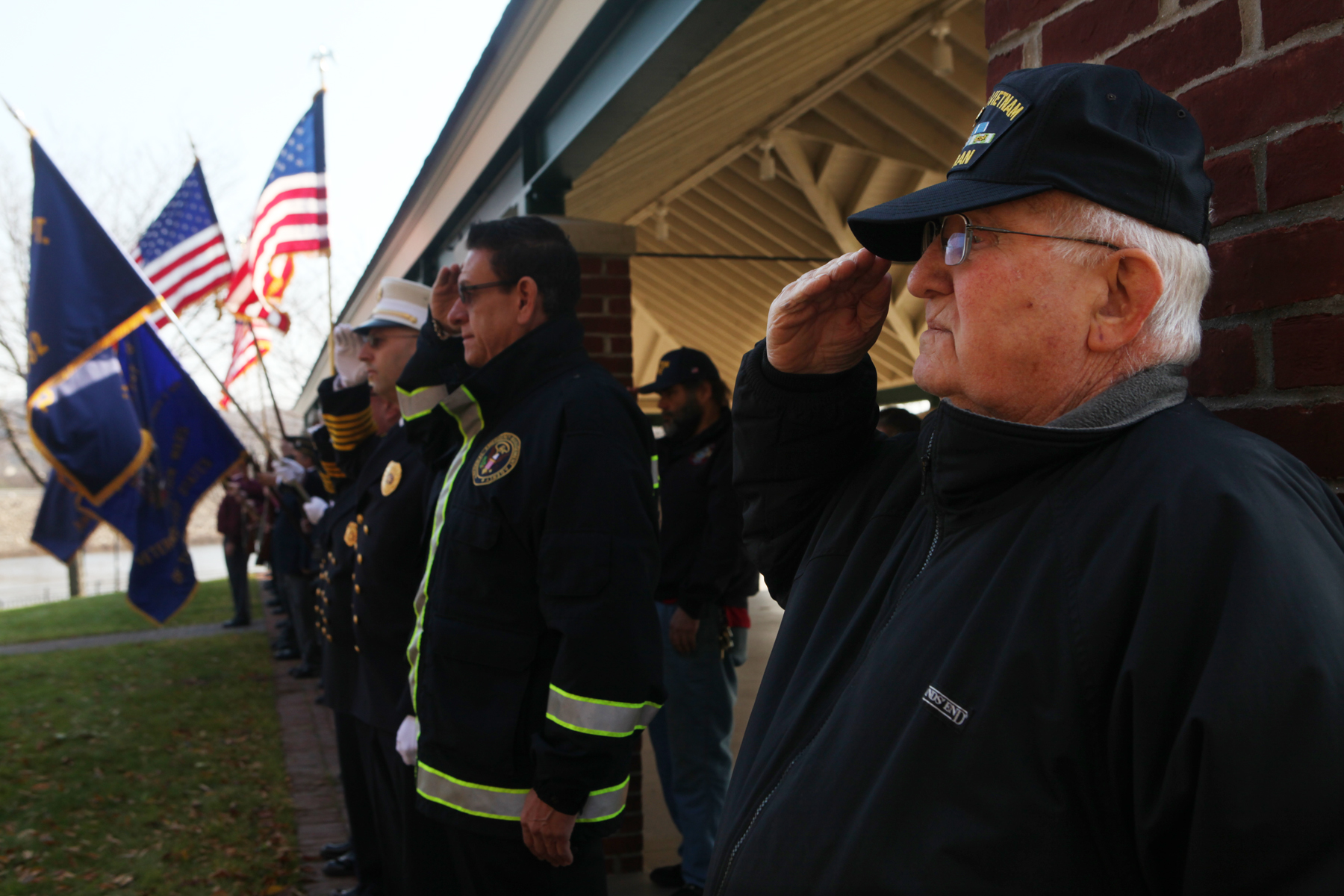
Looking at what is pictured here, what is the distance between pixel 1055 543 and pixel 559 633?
1624 millimetres

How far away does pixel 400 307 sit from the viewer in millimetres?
3881

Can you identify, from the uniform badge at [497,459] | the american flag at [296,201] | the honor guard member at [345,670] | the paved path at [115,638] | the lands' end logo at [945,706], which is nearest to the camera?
the lands' end logo at [945,706]

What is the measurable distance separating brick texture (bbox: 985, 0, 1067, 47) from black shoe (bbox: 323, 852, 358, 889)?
4366mm

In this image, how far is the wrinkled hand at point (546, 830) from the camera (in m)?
2.29

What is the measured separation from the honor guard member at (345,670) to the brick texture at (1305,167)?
2.92 m

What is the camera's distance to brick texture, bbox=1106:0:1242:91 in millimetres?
1332

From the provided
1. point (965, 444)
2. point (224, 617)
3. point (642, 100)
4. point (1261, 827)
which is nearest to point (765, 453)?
point (965, 444)

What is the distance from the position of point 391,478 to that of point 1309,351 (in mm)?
2694

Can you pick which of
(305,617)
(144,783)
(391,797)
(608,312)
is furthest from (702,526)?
(305,617)

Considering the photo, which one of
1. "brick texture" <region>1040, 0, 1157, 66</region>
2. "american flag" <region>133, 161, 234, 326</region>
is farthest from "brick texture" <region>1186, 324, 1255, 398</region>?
"american flag" <region>133, 161, 234, 326</region>

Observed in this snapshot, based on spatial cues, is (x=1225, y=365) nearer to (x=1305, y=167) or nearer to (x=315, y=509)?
(x=1305, y=167)

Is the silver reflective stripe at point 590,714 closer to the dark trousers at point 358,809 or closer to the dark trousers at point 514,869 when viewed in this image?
the dark trousers at point 514,869

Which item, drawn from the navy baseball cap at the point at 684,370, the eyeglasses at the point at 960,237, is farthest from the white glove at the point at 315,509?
the eyeglasses at the point at 960,237

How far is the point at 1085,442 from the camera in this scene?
1058 millimetres
